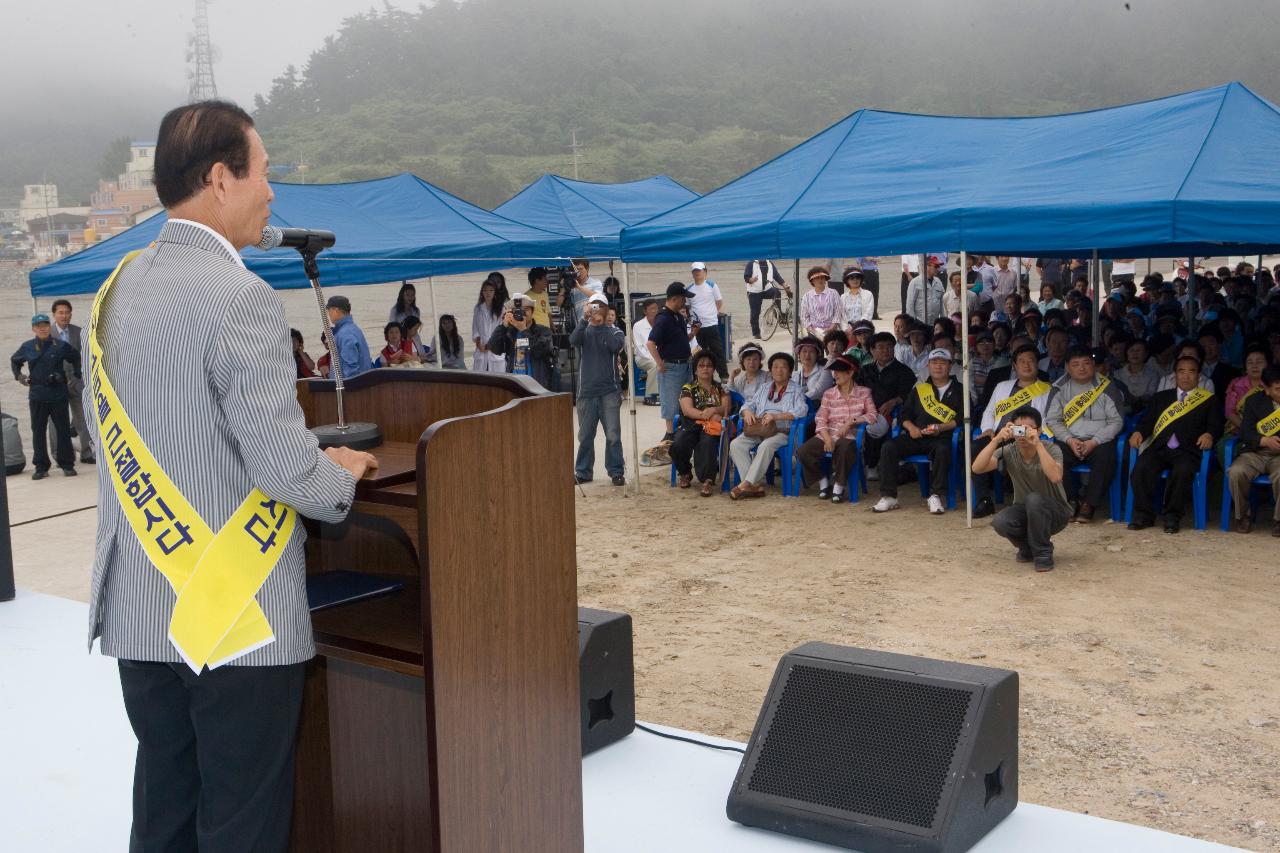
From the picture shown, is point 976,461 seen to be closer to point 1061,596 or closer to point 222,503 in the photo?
point 1061,596

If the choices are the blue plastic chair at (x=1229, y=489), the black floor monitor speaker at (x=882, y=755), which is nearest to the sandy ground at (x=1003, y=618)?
the blue plastic chair at (x=1229, y=489)

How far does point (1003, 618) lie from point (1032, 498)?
1.08m

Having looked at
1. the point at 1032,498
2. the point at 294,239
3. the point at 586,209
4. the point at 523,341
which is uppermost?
the point at 586,209

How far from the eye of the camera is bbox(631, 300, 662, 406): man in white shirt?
12360 mm

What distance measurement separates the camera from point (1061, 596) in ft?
20.4

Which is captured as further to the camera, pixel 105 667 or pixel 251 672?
pixel 105 667

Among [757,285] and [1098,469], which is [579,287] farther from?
[1098,469]

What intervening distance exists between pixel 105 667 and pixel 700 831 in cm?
233

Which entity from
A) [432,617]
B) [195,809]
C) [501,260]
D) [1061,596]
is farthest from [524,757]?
[501,260]

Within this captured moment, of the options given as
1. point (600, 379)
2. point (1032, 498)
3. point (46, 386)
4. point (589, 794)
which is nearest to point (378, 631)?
point (589, 794)

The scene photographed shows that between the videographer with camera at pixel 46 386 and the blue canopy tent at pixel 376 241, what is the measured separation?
27.6 inches

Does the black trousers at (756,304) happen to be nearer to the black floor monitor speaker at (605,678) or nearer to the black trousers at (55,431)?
the black trousers at (55,431)

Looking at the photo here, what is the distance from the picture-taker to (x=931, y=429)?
336 inches

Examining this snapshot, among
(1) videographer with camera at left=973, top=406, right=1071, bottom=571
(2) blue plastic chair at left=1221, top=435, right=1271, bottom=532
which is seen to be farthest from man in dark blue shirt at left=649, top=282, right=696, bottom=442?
(2) blue plastic chair at left=1221, top=435, right=1271, bottom=532
